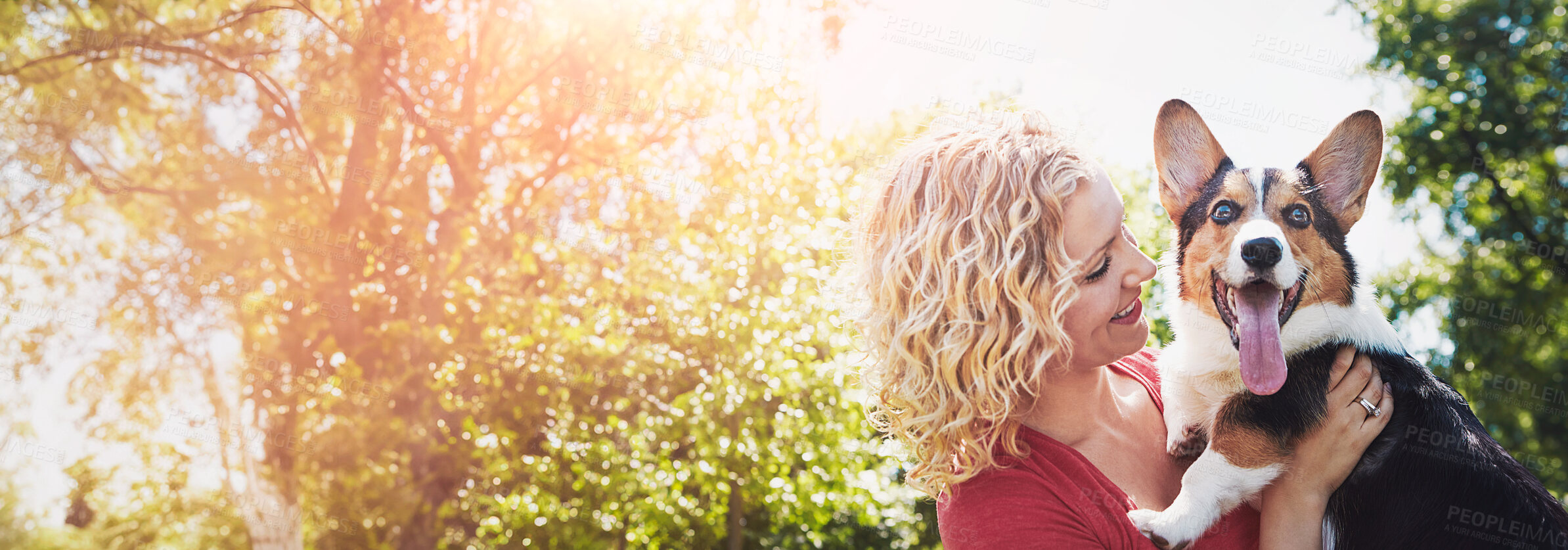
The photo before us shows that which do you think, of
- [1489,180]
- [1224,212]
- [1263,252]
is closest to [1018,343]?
[1263,252]

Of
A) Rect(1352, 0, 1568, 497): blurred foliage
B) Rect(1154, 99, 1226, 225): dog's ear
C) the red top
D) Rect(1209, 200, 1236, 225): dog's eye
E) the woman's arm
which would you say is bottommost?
Rect(1352, 0, 1568, 497): blurred foliage

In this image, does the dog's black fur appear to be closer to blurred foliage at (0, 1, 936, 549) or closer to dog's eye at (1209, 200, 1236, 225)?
dog's eye at (1209, 200, 1236, 225)

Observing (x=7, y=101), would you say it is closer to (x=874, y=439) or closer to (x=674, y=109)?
(x=674, y=109)

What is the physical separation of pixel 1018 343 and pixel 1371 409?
858mm

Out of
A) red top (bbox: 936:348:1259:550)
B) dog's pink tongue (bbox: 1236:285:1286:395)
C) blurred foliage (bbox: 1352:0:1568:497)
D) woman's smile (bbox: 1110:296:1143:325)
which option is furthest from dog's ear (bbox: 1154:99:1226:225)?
blurred foliage (bbox: 1352:0:1568:497)

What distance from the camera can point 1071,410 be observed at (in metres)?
1.91

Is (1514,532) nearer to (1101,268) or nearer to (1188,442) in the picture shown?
(1188,442)

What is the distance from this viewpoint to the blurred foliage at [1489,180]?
36.3 ft

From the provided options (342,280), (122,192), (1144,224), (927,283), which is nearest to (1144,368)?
(927,283)

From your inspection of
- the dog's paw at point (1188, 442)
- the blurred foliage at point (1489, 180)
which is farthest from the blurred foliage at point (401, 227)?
the blurred foliage at point (1489, 180)

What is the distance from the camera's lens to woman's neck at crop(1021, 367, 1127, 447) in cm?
188

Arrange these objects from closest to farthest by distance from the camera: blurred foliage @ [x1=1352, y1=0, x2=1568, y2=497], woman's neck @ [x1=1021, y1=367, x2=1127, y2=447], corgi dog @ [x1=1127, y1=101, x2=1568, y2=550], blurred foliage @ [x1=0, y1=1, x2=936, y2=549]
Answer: corgi dog @ [x1=1127, y1=101, x2=1568, y2=550] < woman's neck @ [x1=1021, y1=367, x2=1127, y2=447] < blurred foliage @ [x1=0, y1=1, x2=936, y2=549] < blurred foliage @ [x1=1352, y1=0, x2=1568, y2=497]

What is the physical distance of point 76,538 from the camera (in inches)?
459

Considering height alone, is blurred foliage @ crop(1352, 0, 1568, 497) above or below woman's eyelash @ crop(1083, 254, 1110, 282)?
below
